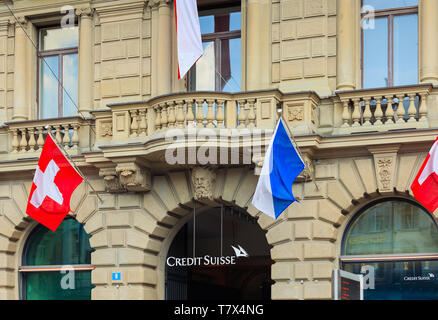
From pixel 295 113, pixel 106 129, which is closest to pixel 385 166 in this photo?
pixel 295 113

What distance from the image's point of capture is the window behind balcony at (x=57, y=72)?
23250 mm

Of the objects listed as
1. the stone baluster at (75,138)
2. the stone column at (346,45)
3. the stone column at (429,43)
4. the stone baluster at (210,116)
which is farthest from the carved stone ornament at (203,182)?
the stone column at (429,43)

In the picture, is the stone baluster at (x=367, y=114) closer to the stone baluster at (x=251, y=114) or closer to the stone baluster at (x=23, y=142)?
the stone baluster at (x=251, y=114)

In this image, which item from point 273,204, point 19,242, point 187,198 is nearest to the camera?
point 273,204

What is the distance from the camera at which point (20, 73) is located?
23.2 m

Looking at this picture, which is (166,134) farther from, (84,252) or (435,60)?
(435,60)

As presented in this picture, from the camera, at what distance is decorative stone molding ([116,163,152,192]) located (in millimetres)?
20938

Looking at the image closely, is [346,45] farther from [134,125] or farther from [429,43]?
[134,125]

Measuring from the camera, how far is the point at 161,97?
20578 millimetres

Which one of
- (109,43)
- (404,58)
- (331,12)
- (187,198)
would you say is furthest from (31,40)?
(404,58)

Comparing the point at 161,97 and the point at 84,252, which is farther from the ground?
the point at 161,97

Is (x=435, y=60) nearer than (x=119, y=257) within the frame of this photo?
Yes

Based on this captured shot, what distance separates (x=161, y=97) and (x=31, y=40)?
4.34 m

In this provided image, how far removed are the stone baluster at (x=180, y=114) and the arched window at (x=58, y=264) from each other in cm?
385
